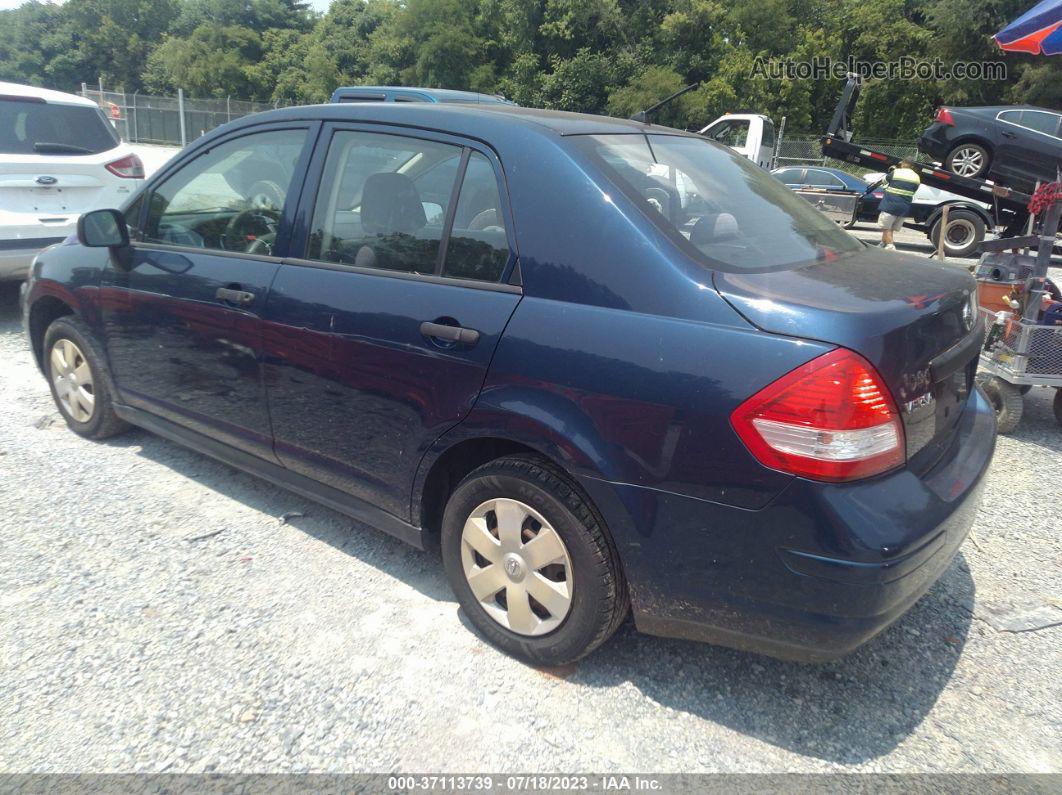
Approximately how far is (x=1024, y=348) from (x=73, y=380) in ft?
18.0

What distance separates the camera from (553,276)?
2.37 meters

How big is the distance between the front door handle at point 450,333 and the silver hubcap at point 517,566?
541 millimetres

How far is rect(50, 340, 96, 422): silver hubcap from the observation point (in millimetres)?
4172

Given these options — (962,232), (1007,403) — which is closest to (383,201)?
(1007,403)

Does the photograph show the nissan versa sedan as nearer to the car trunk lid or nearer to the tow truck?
the car trunk lid

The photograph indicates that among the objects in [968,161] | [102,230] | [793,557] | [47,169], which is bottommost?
[793,557]

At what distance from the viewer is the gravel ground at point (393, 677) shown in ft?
7.38

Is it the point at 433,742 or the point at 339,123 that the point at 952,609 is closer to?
the point at 433,742

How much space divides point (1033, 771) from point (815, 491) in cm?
114

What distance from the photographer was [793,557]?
78.9 inches

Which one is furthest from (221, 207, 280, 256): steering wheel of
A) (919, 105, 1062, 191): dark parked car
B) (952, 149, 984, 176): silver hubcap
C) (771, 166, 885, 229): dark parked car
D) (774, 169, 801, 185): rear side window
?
(774, 169, 801, 185): rear side window

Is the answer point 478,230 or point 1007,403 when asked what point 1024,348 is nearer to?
point 1007,403

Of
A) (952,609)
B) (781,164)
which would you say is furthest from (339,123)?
(781,164)

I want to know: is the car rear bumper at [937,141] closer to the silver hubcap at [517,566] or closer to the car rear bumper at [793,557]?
the car rear bumper at [793,557]
